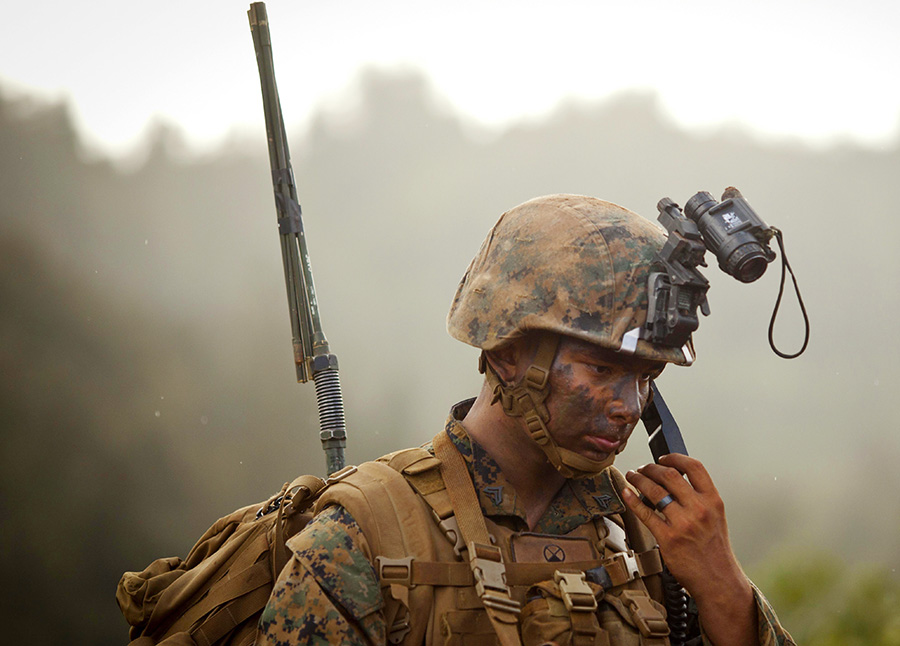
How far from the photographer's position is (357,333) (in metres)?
8.08

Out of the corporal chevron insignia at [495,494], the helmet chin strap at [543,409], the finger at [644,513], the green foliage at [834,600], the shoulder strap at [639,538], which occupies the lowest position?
the green foliage at [834,600]

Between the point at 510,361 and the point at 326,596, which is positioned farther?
the point at 510,361

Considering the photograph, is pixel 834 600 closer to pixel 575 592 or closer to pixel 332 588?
pixel 575 592

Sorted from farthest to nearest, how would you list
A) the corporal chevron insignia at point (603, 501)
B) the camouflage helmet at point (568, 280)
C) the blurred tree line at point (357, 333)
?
the blurred tree line at point (357, 333), the corporal chevron insignia at point (603, 501), the camouflage helmet at point (568, 280)

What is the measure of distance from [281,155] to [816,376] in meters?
5.90

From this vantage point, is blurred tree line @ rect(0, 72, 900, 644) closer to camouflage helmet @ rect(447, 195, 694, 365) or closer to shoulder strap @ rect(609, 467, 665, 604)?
shoulder strap @ rect(609, 467, 665, 604)

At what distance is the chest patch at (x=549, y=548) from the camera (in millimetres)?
2781

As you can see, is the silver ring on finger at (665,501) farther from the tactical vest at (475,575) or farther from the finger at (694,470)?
the tactical vest at (475,575)

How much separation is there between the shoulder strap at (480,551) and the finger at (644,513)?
515 mm

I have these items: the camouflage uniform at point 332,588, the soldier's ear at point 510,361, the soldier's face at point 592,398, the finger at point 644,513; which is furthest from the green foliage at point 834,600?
the soldier's ear at point 510,361

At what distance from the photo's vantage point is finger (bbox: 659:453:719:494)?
2.88 m

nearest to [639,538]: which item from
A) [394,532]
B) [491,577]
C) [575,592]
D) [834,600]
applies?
[575,592]

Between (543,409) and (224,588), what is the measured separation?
3.99 feet

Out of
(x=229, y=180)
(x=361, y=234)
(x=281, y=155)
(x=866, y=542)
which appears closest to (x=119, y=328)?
(x=229, y=180)
